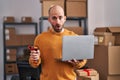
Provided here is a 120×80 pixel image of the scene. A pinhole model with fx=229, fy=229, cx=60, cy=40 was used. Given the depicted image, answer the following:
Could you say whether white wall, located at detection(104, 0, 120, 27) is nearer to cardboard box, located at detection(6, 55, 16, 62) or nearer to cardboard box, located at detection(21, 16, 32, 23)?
cardboard box, located at detection(21, 16, 32, 23)

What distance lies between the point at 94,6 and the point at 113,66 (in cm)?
114

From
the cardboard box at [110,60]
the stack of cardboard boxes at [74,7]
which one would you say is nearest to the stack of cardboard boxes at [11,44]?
the stack of cardboard boxes at [74,7]

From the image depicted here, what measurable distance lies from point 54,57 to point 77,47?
164 mm

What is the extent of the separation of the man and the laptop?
4cm

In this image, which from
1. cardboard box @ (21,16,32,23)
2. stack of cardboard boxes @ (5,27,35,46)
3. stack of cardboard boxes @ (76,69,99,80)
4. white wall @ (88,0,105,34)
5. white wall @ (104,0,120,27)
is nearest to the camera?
stack of cardboard boxes @ (76,69,99,80)

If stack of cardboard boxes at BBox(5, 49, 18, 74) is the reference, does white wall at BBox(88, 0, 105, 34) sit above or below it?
above

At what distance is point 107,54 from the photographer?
116 inches

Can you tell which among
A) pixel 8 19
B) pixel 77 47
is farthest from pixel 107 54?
pixel 8 19

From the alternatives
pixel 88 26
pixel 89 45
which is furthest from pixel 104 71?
pixel 89 45

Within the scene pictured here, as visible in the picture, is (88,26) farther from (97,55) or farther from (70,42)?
(70,42)

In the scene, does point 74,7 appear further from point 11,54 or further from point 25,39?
point 11,54

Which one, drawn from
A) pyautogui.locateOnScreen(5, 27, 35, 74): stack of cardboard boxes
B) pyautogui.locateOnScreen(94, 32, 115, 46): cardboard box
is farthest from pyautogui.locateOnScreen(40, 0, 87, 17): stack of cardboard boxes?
pyautogui.locateOnScreen(5, 27, 35, 74): stack of cardboard boxes

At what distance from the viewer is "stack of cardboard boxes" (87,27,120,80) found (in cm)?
295

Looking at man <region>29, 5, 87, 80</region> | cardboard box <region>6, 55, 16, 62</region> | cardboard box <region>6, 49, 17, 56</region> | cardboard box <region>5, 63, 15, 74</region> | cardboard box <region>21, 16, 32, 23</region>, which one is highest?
cardboard box <region>21, 16, 32, 23</region>
